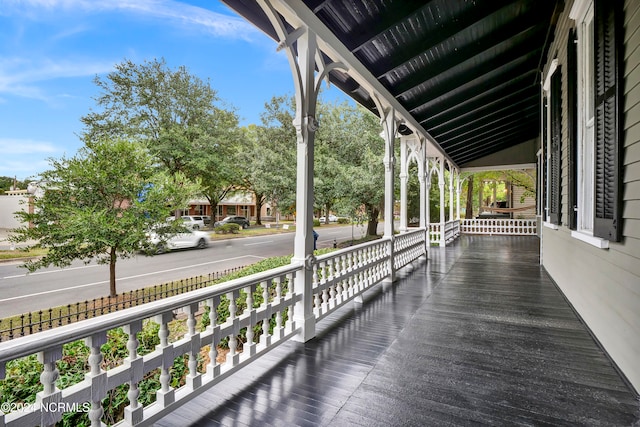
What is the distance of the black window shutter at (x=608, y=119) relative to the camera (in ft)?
6.80

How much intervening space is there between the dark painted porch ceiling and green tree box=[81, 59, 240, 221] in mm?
10718

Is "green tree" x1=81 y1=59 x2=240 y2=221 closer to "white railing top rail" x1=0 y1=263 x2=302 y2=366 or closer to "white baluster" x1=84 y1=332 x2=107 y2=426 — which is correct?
"white railing top rail" x1=0 y1=263 x2=302 y2=366

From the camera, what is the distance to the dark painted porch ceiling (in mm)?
3111

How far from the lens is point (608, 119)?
221 centimetres

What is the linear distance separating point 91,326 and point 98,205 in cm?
498

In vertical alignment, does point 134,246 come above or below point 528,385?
above

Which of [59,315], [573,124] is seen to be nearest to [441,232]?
[573,124]

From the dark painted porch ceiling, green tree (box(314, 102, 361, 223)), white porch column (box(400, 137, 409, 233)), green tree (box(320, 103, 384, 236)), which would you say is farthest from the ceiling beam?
green tree (box(314, 102, 361, 223))

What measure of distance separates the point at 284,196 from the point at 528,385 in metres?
10.5

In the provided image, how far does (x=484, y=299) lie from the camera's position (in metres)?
4.27

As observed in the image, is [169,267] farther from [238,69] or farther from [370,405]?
[238,69]

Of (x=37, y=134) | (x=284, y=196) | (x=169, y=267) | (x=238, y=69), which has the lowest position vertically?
(x=169, y=267)

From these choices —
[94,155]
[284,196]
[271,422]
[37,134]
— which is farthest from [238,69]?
[271,422]

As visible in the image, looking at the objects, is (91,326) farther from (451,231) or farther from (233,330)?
(451,231)
